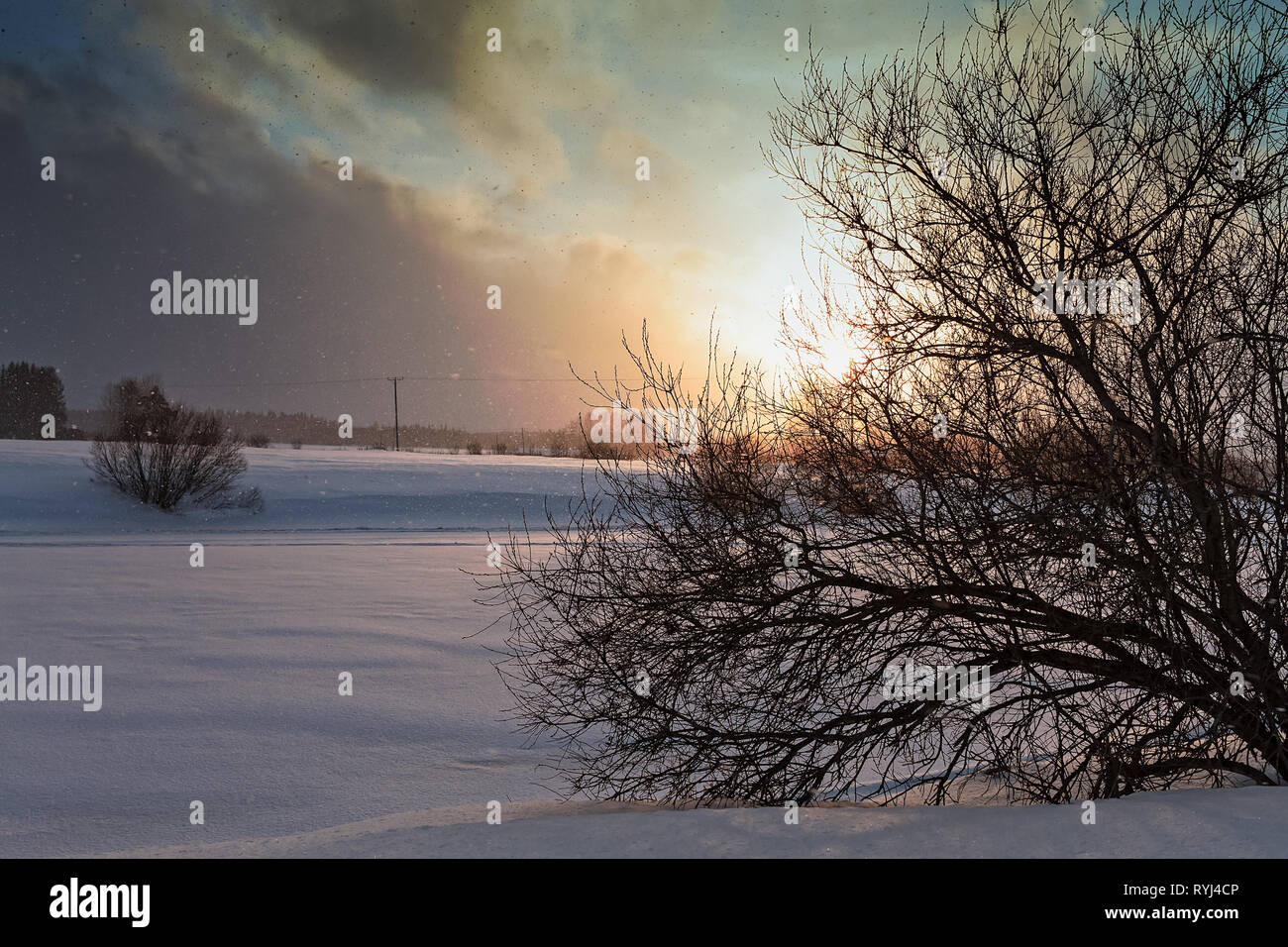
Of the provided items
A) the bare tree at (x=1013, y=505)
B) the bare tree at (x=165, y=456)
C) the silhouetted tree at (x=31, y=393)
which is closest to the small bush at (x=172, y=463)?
the bare tree at (x=165, y=456)

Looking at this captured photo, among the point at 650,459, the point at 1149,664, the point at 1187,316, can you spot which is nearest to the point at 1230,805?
the point at 1149,664

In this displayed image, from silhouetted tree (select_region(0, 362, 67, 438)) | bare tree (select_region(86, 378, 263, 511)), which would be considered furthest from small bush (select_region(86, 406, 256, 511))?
silhouetted tree (select_region(0, 362, 67, 438))

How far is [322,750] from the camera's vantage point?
6594 millimetres


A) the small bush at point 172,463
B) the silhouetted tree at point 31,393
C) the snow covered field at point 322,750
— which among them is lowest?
the snow covered field at point 322,750

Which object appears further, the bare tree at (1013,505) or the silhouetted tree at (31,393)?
the silhouetted tree at (31,393)

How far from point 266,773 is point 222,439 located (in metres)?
25.3

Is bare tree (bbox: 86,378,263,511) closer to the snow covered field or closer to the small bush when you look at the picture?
the small bush

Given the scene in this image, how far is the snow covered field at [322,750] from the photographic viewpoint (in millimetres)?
3652

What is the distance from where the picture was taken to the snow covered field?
144 inches

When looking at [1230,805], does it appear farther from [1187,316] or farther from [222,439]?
[222,439]

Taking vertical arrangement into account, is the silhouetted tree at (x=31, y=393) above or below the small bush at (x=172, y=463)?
above

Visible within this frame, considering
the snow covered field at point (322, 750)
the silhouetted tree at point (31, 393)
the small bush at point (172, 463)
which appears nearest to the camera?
the snow covered field at point (322, 750)

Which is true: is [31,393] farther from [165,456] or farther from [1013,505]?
[1013,505]

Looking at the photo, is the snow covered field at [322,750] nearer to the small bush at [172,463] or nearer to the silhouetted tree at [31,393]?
the small bush at [172,463]
